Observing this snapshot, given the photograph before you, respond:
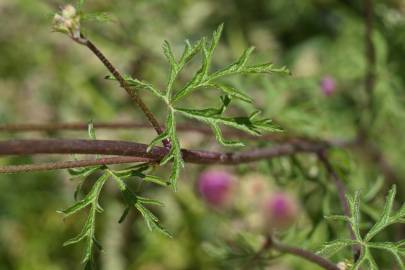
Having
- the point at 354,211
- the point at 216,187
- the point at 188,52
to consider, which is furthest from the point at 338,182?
the point at 216,187

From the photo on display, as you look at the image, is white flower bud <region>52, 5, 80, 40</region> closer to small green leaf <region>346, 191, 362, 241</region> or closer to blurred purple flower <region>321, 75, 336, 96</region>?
small green leaf <region>346, 191, 362, 241</region>

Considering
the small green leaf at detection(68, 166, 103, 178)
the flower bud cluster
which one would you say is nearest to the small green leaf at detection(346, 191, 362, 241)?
the small green leaf at detection(68, 166, 103, 178)

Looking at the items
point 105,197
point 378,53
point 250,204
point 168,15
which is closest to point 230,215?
point 250,204

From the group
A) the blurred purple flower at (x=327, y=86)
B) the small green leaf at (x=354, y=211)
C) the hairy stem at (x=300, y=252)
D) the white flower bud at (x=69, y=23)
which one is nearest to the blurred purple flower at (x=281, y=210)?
the blurred purple flower at (x=327, y=86)

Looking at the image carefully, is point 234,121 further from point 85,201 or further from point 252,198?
point 252,198

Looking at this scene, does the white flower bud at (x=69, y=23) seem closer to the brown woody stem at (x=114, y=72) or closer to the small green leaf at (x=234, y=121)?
the brown woody stem at (x=114, y=72)

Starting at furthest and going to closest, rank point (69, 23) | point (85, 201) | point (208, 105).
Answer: point (208, 105), point (85, 201), point (69, 23)
